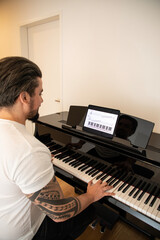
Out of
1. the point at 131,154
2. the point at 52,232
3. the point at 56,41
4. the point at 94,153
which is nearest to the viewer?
the point at 52,232

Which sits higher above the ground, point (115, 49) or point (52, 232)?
point (115, 49)

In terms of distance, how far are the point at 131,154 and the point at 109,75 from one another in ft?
3.76

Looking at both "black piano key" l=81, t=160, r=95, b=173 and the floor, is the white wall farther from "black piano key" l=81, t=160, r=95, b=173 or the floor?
the floor

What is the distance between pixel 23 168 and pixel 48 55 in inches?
99.6

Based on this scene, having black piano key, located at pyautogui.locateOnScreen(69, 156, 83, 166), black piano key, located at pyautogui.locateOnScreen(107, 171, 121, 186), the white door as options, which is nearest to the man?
black piano key, located at pyautogui.locateOnScreen(107, 171, 121, 186)

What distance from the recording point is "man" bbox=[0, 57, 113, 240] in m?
0.63

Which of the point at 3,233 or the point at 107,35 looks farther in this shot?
the point at 107,35

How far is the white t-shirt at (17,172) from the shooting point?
62 centimetres

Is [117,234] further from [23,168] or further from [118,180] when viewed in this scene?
[23,168]

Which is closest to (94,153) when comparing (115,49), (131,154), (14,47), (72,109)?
(131,154)

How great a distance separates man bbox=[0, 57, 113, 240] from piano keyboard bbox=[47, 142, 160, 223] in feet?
0.88

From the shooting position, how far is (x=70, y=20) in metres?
2.10

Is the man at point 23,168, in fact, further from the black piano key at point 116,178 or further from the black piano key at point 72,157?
the black piano key at point 72,157

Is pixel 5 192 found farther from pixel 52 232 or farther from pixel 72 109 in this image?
pixel 72 109
